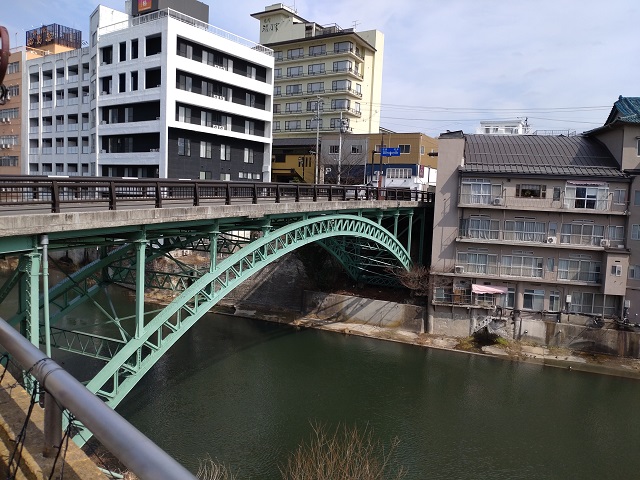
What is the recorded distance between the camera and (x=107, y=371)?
10.3 meters

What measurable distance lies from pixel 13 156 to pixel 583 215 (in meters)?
48.3

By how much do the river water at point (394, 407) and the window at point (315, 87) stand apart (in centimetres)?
3351

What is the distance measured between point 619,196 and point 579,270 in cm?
430

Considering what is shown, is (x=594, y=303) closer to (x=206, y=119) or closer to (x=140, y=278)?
(x=140, y=278)

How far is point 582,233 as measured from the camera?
1060 inches

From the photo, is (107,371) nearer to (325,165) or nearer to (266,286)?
(266,286)


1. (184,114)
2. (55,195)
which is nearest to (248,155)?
(184,114)

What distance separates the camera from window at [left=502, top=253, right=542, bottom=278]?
27.6 m

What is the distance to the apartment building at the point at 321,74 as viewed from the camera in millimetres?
52125

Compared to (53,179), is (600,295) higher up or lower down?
lower down

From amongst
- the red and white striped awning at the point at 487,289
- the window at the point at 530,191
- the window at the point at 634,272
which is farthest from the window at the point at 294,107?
the window at the point at 634,272

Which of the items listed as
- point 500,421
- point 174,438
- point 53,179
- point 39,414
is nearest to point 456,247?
point 500,421

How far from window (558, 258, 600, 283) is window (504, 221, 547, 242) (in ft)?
5.92

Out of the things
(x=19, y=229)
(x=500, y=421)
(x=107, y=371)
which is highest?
(x=19, y=229)
